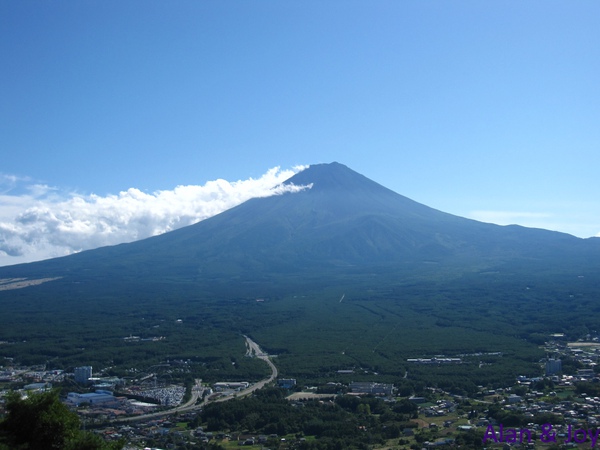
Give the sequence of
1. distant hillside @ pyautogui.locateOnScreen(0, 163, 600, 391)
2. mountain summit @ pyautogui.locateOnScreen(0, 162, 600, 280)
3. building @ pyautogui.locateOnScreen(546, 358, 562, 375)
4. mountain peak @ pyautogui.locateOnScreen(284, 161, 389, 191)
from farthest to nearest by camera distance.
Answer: mountain peak @ pyautogui.locateOnScreen(284, 161, 389, 191)
mountain summit @ pyautogui.locateOnScreen(0, 162, 600, 280)
distant hillside @ pyautogui.locateOnScreen(0, 163, 600, 391)
building @ pyautogui.locateOnScreen(546, 358, 562, 375)

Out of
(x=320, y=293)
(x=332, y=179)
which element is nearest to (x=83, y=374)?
(x=320, y=293)

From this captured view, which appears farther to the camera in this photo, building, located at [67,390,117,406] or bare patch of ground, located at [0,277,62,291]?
bare patch of ground, located at [0,277,62,291]

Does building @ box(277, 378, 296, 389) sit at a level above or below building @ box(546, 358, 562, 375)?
below

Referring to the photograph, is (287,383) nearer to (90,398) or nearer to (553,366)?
(90,398)

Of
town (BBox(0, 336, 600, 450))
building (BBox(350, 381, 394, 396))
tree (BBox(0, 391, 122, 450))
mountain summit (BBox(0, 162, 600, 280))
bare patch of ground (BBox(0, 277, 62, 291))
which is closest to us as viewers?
tree (BBox(0, 391, 122, 450))

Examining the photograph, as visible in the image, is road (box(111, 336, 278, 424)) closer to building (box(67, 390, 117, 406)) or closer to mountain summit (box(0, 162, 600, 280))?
building (box(67, 390, 117, 406))

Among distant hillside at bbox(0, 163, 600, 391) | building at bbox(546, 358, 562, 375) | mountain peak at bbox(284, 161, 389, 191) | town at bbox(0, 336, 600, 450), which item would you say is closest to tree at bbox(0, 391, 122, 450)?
town at bbox(0, 336, 600, 450)
